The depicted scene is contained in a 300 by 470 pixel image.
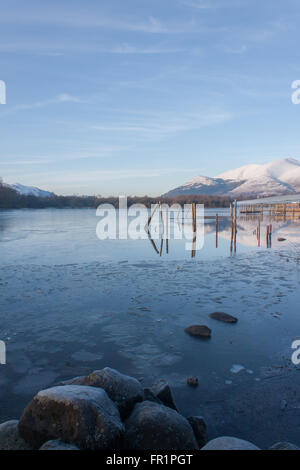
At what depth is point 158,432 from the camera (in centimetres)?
375

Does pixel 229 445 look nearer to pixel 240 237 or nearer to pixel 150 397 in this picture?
pixel 150 397

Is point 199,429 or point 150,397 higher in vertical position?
point 150,397

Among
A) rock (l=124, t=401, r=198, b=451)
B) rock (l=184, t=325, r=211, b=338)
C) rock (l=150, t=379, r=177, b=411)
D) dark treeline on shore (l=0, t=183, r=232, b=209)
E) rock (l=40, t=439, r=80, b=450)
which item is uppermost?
dark treeline on shore (l=0, t=183, r=232, b=209)

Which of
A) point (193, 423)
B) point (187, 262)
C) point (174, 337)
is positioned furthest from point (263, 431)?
point (187, 262)

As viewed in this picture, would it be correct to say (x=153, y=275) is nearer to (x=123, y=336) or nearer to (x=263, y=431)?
(x=123, y=336)

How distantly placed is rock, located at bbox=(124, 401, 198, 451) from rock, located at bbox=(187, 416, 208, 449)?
32 cm

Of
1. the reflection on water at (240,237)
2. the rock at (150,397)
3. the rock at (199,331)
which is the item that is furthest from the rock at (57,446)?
the reflection on water at (240,237)

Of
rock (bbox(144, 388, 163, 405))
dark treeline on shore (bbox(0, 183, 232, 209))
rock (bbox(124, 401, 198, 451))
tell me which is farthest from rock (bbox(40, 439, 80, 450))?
dark treeline on shore (bbox(0, 183, 232, 209))

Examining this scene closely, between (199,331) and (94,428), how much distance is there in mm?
4507

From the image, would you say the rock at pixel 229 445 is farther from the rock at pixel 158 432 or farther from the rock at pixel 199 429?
the rock at pixel 199 429

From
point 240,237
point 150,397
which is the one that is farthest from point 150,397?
point 240,237

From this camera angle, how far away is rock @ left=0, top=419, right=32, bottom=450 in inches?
144

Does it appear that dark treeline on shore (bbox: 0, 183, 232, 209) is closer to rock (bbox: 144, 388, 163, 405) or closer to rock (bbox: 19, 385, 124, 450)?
rock (bbox: 144, 388, 163, 405)

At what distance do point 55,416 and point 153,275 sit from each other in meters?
10.6
